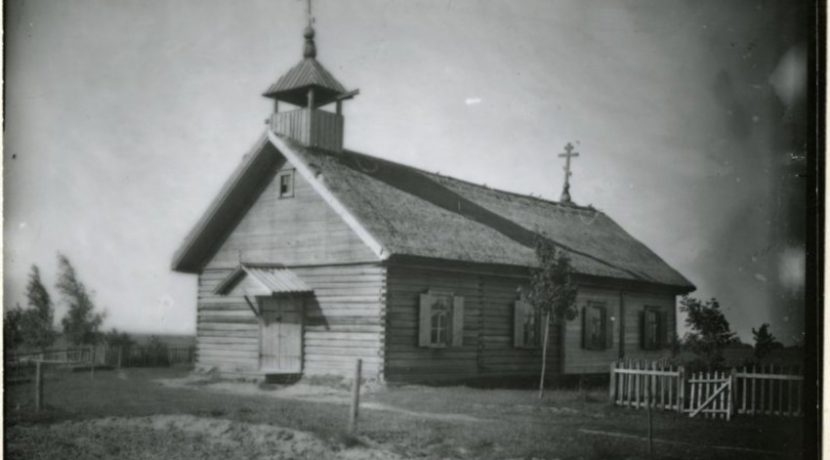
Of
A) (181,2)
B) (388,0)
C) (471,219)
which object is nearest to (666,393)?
(471,219)

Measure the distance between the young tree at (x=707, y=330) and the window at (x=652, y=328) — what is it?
186mm

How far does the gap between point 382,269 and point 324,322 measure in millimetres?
831

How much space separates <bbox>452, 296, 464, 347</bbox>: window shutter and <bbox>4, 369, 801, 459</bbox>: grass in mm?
441

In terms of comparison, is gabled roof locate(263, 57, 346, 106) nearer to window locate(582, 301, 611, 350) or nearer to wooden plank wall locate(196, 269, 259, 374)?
wooden plank wall locate(196, 269, 259, 374)

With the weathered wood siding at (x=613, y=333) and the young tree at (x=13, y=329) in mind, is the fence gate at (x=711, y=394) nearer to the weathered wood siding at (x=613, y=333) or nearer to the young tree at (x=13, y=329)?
the weathered wood siding at (x=613, y=333)

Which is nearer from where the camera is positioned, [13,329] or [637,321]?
[637,321]

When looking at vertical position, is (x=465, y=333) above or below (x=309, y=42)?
below

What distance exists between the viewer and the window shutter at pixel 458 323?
7.69 metres

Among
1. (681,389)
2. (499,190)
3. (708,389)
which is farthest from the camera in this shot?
(499,190)

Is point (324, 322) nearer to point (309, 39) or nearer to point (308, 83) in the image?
point (308, 83)

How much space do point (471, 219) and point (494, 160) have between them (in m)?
0.94

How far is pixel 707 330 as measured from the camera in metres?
6.18

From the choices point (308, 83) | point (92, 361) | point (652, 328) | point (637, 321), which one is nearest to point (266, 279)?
point (92, 361)

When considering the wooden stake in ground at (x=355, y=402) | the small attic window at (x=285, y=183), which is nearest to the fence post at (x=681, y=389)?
the wooden stake in ground at (x=355, y=402)
